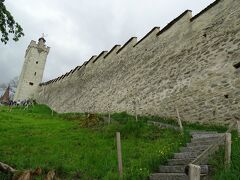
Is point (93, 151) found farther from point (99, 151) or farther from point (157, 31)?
point (157, 31)

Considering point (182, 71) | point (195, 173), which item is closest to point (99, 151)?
point (195, 173)

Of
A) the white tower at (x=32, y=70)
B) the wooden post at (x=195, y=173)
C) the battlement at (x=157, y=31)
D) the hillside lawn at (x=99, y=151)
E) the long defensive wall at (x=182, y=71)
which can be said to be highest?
the white tower at (x=32, y=70)

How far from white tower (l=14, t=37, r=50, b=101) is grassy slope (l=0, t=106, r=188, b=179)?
28.6 metres

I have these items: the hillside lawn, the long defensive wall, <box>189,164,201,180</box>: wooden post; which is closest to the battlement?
the long defensive wall

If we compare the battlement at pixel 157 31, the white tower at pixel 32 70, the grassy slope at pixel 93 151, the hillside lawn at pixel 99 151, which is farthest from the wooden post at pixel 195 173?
the white tower at pixel 32 70

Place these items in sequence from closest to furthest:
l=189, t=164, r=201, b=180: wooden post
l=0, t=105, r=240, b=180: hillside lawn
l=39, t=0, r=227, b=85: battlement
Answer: l=189, t=164, r=201, b=180: wooden post → l=0, t=105, r=240, b=180: hillside lawn → l=39, t=0, r=227, b=85: battlement

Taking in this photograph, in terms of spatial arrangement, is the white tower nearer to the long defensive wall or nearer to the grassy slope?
the long defensive wall

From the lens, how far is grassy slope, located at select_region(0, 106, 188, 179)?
22.4 feet

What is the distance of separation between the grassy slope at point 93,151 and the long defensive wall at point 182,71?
2.19 metres

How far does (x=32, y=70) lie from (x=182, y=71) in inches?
1219

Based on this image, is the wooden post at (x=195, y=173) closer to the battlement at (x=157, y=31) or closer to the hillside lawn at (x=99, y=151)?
the hillside lawn at (x=99, y=151)

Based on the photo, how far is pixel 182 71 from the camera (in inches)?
513

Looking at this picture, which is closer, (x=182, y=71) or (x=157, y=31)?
(x=182, y=71)

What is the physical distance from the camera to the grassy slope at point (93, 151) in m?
6.82
